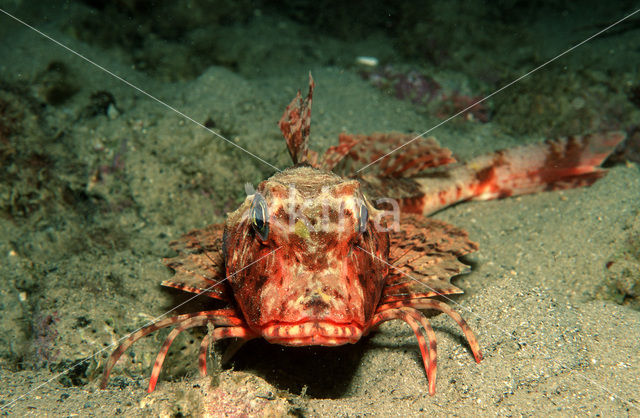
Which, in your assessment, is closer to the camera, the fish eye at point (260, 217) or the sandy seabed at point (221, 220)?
the sandy seabed at point (221, 220)

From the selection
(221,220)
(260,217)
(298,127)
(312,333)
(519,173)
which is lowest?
(312,333)

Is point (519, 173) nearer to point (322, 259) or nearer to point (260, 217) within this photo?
point (322, 259)

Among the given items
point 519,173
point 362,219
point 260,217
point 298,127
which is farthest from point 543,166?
point 260,217

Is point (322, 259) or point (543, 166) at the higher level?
point (543, 166)

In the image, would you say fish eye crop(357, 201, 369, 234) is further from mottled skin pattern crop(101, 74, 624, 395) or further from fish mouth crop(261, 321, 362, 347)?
fish mouth crop(261, 321, 362, 347)

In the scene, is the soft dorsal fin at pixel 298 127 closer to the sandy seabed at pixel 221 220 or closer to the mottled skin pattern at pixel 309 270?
the mottled skin pattern at pixel 309 270

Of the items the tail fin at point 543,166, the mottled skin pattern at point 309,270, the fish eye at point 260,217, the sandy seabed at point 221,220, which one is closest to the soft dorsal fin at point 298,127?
the mottled skin pattern at point 309,270

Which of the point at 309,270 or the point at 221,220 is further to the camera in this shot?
the point at 221,220
